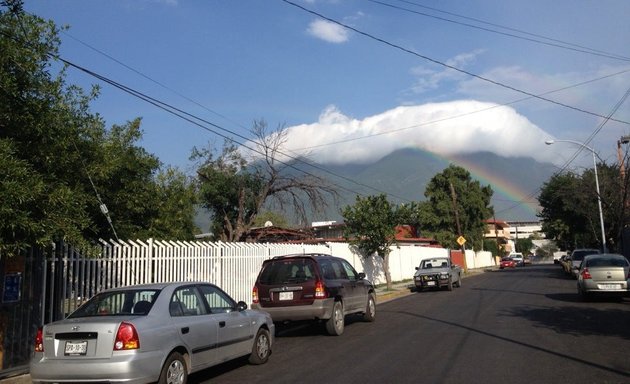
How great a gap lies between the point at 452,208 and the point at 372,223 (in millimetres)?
39182

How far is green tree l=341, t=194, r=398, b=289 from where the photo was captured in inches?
1077

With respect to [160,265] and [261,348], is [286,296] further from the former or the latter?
[160,265]

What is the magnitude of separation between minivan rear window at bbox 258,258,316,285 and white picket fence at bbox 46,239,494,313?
240cm

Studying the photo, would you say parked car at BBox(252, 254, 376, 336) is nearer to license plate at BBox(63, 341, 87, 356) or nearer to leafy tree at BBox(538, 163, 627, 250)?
license plate at BBox(63, 341, 87, 356)

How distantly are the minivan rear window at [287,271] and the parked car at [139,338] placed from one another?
3.77 meters

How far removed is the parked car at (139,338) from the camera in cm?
658

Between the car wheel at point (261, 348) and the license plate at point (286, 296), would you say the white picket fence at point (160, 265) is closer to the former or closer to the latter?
the license plate at point (286, 296)

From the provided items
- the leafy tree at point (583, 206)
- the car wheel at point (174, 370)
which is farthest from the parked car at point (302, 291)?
the leafy tree at point (583, 206)

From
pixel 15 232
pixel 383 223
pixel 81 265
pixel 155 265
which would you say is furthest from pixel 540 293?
pixel 15 232

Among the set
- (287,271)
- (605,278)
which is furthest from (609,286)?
(287,271)

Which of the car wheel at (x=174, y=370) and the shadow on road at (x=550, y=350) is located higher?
the car wheel at (x=174, y=370)

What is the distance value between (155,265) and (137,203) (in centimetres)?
202

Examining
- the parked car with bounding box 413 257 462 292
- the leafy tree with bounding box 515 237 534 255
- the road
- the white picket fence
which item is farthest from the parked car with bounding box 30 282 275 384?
the leafy tree with bounding box 515 237 534 255

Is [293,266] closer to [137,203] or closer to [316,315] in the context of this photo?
[316,315]
